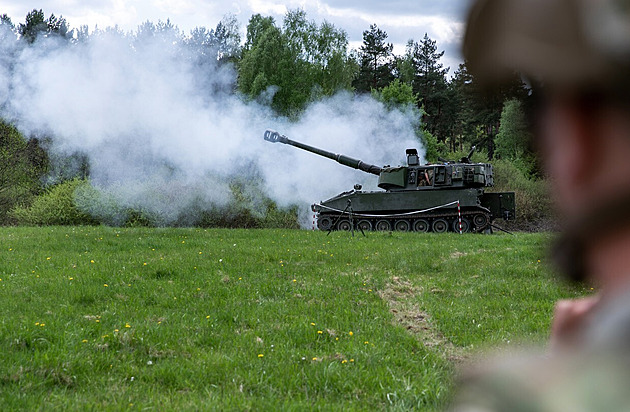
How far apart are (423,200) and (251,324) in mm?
15961

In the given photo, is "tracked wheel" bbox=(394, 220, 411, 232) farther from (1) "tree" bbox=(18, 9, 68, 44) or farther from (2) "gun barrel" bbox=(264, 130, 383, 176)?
(1) "tree" bbox=(18, 9, 68, 44)

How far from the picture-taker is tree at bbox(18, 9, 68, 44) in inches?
768

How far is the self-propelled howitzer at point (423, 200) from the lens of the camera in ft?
69.6

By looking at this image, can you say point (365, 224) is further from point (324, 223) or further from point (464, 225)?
point (464, 225)

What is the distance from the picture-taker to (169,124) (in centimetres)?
2208

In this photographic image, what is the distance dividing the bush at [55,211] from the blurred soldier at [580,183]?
2615cm

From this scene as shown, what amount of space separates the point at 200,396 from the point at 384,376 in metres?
1.36

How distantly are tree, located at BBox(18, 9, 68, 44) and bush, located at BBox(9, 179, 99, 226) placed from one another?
6.06m

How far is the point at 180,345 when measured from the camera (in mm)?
5750

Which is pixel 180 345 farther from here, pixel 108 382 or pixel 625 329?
pixel 625 329

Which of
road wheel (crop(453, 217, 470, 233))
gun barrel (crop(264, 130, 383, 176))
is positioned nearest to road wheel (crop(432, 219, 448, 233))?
road wheel (crop(453, 217, 470, 233))

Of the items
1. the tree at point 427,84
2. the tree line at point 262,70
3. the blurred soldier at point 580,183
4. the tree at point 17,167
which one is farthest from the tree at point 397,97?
the blurred soldier at point 580,183

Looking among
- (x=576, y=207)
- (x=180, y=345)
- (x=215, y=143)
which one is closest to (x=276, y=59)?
(x=215, y=143)

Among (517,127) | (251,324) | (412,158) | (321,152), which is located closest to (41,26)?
(321,152)
